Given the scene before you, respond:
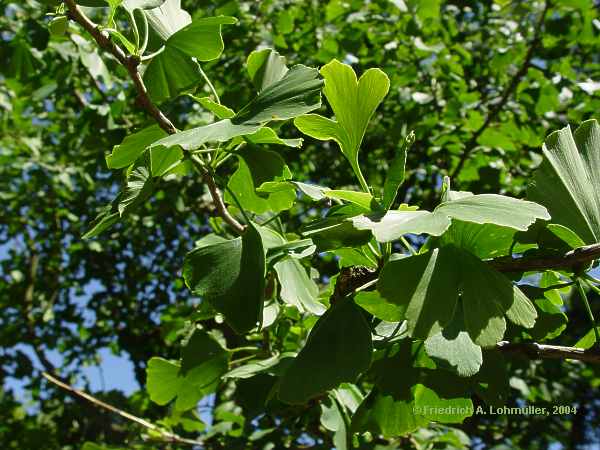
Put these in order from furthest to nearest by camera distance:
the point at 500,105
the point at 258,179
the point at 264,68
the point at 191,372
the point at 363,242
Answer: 1. the point at 500,105
2. the point at 191,372
3. the point at 264,68
4. the point at 258,179
5. the point at 363,242

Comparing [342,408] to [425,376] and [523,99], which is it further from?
[523,99]

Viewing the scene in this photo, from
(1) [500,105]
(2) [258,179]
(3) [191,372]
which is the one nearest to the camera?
(2) [258,179]

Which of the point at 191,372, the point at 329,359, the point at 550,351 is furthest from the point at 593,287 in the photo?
the point at 191,372

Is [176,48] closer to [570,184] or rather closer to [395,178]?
[395,178]

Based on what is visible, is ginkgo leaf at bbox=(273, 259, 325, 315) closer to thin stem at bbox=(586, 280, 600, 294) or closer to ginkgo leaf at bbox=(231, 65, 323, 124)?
ginkgo leaf at bbox=(231, 65, 323, 124)

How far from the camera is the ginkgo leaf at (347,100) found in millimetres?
737

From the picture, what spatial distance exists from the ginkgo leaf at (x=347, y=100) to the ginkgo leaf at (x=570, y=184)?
0.20m

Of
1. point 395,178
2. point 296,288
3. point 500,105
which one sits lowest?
point 500,105

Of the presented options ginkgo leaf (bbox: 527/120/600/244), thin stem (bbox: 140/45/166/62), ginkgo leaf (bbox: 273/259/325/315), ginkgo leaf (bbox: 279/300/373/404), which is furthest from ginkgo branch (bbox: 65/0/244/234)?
ginkgo leaf (bbox: 527/120/600/244)

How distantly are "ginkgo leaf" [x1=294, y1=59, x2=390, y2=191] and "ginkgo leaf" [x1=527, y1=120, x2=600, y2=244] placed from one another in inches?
7.9

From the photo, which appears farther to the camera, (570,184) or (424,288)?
(570,184)

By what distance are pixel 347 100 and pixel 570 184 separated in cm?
27

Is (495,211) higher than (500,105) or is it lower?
higher

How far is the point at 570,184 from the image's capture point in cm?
73
